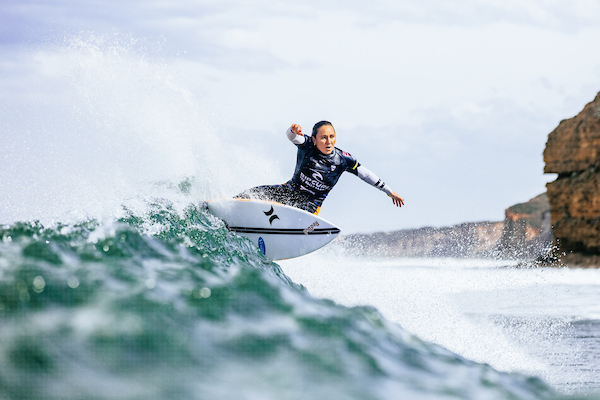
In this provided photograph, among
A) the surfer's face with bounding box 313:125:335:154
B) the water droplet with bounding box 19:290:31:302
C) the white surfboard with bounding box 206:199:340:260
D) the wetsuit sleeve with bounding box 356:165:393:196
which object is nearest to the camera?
the water droplet with bounding box 19:290:31:302

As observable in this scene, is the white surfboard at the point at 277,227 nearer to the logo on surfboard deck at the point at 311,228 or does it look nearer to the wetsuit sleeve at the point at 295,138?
the logo on surfboard deck at the point at 311,228

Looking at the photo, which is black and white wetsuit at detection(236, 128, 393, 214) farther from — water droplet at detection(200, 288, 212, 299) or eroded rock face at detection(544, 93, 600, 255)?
eroded rock face at detection(544, 93, 600, 255)

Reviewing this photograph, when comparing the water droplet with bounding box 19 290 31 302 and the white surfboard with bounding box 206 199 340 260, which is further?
the white surfboard with bounding box 206 199 340 260

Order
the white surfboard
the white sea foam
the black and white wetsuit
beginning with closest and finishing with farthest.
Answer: the white sea foam
the white surfboard
the black and white wetsuit

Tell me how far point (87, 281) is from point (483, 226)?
35.6 meters

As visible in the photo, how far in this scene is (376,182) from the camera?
696cm

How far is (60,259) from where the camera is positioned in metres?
2.33

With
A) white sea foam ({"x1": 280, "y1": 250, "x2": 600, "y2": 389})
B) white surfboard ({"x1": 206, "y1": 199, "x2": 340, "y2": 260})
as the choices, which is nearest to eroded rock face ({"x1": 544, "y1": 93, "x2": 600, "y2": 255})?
white sea foam ({"x1": 280, "y1": 250, "x2": 600, "y2": 389})

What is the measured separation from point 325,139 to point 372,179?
103 cm

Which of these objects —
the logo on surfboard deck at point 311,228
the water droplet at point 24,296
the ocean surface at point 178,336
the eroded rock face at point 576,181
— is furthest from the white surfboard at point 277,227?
the eroded rock face at point 576,181

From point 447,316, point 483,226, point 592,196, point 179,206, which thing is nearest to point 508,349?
point 447,316

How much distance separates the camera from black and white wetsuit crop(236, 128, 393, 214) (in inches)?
252

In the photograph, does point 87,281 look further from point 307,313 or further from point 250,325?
point 307,313

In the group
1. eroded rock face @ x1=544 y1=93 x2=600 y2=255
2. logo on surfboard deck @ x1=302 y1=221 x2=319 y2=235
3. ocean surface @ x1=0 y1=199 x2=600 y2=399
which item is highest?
eroded rock face @ x1=544 y1=93 x2=600 y2=255
